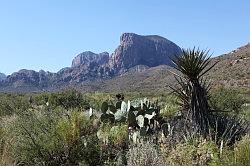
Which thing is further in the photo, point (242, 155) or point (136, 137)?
point (136, 137)

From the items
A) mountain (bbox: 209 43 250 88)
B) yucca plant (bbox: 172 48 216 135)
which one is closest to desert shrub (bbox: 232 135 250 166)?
yucca plant (bbox: 172 48 216 135)

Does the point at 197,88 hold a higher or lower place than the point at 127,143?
higher

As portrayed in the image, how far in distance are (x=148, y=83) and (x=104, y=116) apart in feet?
327

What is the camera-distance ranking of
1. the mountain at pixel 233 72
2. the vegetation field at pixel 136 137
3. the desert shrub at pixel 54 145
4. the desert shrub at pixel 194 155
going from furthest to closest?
the mountain at pixel 233 72 → the desert shrub at pixel 54 145 → the vegetation field at pixel 136 137 → the desert shrub at pixel 194 155

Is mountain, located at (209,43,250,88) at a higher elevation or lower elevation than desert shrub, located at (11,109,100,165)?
higher

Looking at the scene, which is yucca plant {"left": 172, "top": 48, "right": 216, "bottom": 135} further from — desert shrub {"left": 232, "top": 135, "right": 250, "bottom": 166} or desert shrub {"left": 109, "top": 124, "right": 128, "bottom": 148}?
desert shrub {"left": 232, "top": 135, "right": 250, "bottom": 166}

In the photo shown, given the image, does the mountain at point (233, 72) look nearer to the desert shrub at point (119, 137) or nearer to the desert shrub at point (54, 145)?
the desert shrub at point (119, 137)

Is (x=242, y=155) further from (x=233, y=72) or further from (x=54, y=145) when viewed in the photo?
(x=233, y=72)

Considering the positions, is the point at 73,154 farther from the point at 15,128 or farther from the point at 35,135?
the point at 15,128

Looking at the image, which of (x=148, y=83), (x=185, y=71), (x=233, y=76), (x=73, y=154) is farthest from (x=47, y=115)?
(x=148, y=83)

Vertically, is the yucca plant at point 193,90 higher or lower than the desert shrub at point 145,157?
higher

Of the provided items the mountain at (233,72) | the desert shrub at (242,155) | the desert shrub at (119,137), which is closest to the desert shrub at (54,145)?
the desert shrub at (119,137)

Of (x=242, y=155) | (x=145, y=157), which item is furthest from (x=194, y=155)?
(x=242, y=155)

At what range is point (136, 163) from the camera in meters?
8.70
